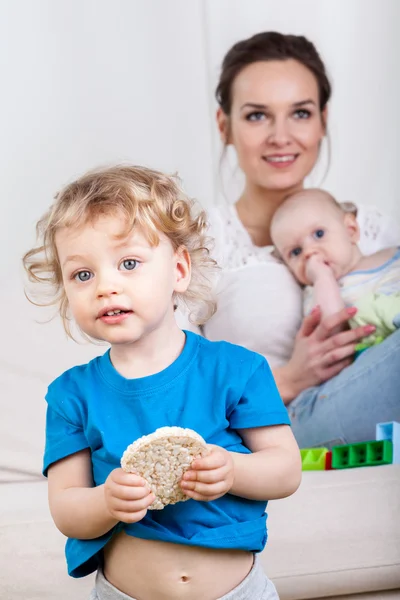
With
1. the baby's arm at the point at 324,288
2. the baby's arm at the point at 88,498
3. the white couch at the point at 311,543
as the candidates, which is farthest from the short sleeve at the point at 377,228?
the baby's arm at the point at 88,498

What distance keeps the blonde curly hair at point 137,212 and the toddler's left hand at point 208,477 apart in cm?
23

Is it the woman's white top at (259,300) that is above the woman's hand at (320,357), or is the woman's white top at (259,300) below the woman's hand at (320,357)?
above

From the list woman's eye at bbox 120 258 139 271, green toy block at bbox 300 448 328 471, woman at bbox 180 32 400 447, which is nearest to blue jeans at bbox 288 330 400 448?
woman at bbox 180 32 400 447

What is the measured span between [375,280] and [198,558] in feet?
3.34

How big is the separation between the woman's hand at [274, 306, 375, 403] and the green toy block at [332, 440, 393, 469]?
0.27m

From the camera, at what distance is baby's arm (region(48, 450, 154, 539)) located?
2.34 feet

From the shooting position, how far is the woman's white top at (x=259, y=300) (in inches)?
67.5

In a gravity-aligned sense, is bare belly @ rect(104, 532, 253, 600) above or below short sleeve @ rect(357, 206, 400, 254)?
above

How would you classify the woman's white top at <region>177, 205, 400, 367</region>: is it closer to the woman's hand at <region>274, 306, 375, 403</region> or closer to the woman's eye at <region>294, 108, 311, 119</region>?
the woman's hand at <region>274, 306, 375, 403</region>

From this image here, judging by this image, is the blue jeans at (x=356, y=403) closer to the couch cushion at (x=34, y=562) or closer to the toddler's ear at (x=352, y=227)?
the toddler's ear at (x=352, y=227)

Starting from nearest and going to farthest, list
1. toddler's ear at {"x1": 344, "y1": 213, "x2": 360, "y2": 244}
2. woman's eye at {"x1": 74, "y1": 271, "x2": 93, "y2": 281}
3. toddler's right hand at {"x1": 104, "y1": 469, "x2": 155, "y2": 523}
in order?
toddler's right hand at {"x1": 104, "y1": 469, "x2": 155, "y2": 523} → woman's eye at {"x1": 74, "y1": 271, "x2": 93, "y2": 281} → toddler's ear at {"x1": 344, "y1": 213, "x2": 360, "y2": 244}

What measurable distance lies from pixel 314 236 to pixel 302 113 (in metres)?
0.28

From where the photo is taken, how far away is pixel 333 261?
5.64 feet

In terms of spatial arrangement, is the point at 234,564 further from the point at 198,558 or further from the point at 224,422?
the point at 224,422
